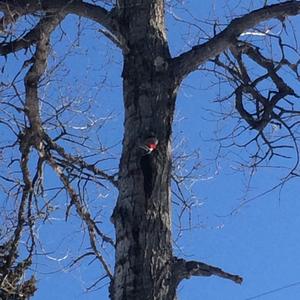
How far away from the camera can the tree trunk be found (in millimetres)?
4453

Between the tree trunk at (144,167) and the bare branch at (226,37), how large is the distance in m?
0.11

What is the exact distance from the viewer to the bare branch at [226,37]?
5211mm

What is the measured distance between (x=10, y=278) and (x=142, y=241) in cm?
234

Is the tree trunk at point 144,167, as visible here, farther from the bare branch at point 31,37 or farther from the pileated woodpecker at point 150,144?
the bare branch at point 31,37

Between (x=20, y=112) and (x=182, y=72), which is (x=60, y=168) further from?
(x=182, y=72)

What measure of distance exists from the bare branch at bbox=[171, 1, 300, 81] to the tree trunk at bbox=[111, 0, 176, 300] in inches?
4.3

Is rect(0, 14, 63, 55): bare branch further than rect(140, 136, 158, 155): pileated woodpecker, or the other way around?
rect(0, 14, 63, 55): bare branch

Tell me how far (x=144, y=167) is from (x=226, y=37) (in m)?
1.07

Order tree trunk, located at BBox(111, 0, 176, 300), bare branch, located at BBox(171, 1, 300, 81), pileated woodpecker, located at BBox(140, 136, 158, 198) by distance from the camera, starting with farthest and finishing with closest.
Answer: bare branch, located at BBox(171, 1, 300, 81), pileated woodpecker, located at BBox(140, 136, 158, 198), tree trunk, located at BBox(111, 0, 176, 300)

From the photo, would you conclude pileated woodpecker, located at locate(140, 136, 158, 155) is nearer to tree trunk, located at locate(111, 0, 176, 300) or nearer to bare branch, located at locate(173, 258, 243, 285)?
tree trunk, located at locate(111, 0, 176, 300)

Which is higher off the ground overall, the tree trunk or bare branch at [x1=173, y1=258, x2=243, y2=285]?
the tree trunk

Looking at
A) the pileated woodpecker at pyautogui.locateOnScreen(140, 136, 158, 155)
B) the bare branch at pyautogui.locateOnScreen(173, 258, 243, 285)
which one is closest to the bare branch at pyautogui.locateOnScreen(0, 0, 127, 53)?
the pileated woodpecker at pyautogui.locateOnScreen(140, 136, 158, 155)

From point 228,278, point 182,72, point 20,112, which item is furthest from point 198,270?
point 20,112

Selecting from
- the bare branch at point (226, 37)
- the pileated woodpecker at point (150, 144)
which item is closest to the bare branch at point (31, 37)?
the bare branch at point (226, 37)
